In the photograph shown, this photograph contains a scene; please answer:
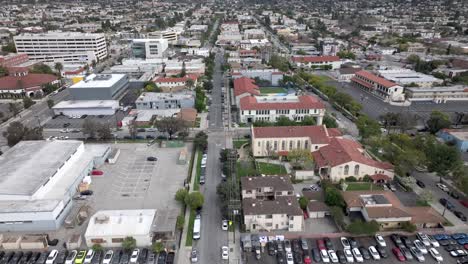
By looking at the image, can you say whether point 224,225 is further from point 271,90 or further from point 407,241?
point 271,90

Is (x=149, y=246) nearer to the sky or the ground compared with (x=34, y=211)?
nearer to the ground

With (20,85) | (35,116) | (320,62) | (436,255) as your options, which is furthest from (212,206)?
(320,62)

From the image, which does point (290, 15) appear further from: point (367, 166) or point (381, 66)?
point (367, 166)

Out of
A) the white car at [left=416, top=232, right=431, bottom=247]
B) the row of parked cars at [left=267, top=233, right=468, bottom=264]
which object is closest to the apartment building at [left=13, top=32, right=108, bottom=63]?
the row of parked cars at [left=267, top=233, right=468, bottom=264]

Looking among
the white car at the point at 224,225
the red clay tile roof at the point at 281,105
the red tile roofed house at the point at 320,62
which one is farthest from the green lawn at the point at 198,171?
the red tile roofed house at the point at 320,62

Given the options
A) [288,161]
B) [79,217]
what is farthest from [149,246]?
[288,161]

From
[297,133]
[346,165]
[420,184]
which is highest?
[297,133]

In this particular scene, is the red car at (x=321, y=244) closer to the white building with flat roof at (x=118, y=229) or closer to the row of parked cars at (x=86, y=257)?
the row of parked cars at (x=86, y=257)
